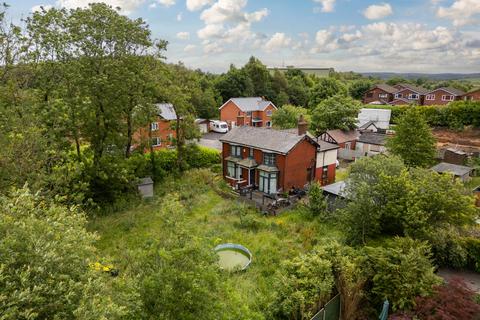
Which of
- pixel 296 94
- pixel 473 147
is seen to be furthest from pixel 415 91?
pixel 473 147

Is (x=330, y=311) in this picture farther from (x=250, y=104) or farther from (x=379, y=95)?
(x=379, y=95)

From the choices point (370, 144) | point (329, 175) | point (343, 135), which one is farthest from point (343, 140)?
point (329, 175)

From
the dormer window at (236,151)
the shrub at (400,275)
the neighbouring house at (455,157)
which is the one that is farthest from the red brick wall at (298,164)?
the neighbouring house at (455,157)

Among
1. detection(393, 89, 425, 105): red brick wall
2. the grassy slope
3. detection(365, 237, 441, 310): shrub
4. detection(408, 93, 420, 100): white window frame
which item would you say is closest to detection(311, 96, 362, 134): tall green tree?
the grassy slope

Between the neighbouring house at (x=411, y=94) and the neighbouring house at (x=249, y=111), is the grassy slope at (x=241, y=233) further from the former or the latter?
the neighbouring house at (x=411, y=94)

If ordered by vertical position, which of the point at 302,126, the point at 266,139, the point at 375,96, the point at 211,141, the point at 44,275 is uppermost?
the point at 375,96

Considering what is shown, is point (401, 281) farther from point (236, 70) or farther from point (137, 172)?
point (236, 70)
